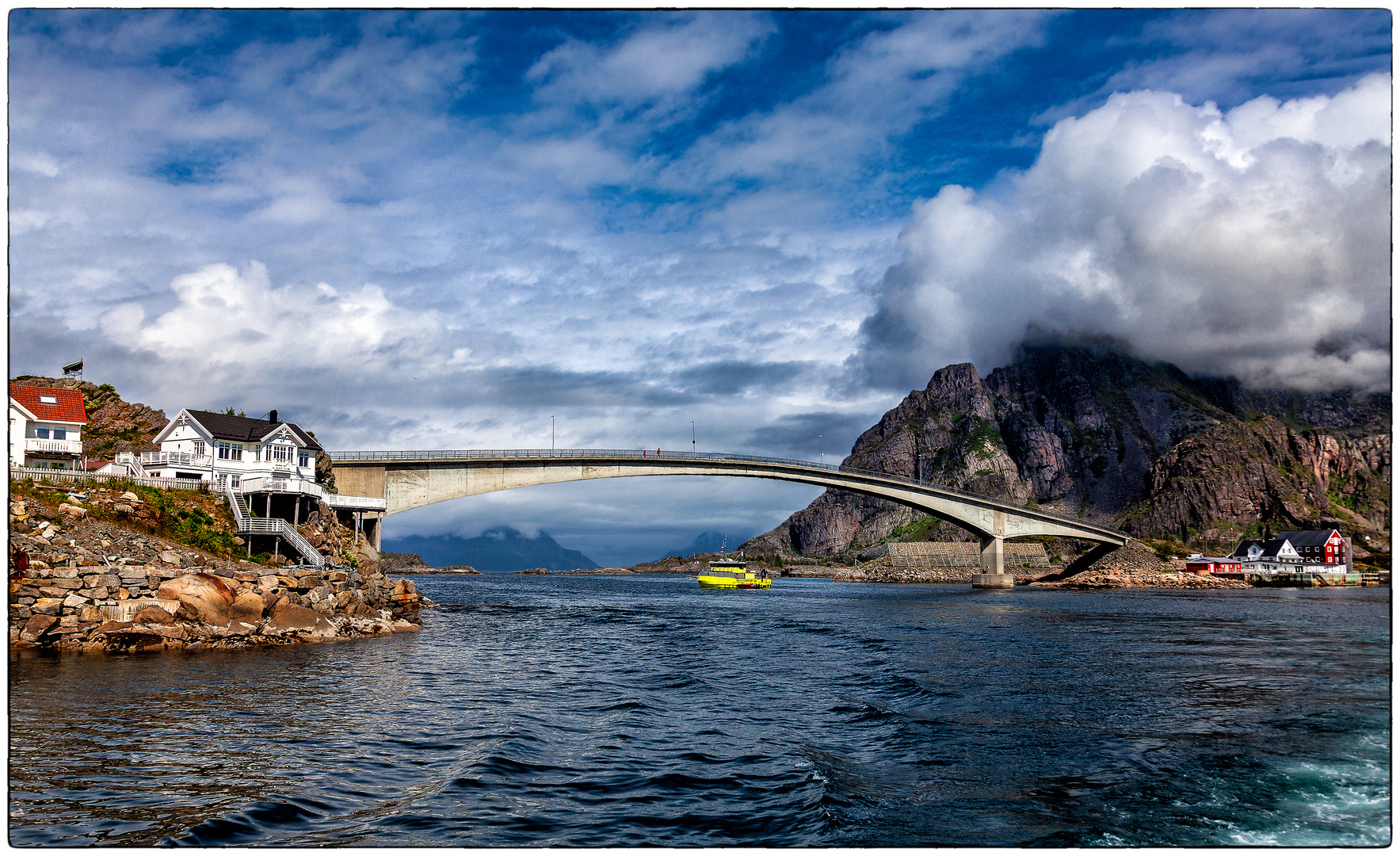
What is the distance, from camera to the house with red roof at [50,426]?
5191cm

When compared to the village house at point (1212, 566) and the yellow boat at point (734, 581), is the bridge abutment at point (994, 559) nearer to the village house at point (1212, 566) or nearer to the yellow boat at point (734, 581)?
the village house at point (1212, 566)

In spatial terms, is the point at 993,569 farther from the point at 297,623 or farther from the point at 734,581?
the point at 297,623

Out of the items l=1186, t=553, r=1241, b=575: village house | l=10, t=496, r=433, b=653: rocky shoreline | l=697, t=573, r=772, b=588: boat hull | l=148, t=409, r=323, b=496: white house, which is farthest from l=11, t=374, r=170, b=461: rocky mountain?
l=1186, t=553, r=1241, b=575: village house

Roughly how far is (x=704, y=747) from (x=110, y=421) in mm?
87900

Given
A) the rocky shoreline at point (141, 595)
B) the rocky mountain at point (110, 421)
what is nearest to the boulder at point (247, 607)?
the rocky shoreline at point (141, 595)

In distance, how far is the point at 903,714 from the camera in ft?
70.8

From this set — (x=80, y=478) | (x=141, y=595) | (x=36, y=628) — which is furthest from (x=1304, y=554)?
(x=36, y=628)

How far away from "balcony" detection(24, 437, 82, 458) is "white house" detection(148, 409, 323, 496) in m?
4.11

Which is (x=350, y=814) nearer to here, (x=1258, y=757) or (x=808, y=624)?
(x=1258, y=757)

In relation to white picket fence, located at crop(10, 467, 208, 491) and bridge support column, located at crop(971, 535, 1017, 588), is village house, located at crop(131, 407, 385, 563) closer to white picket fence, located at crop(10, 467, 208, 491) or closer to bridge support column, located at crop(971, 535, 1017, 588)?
white picket fence, located at crop(10, 467, 208, 491)

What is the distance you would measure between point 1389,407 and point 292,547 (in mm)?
52655

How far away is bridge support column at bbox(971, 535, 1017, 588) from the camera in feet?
407

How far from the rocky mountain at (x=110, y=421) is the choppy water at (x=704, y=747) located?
176ft

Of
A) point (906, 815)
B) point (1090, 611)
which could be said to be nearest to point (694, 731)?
Result: point (906, 815)
